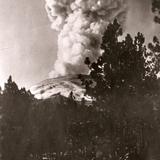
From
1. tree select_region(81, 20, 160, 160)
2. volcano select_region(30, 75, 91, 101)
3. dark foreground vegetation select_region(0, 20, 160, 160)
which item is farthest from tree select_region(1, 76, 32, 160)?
volcano select_region(30, 75, 91, 101)

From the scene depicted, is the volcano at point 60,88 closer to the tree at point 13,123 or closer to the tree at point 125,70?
the tree at point 13,123

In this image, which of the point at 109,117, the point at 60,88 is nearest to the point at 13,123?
the point at 109,117

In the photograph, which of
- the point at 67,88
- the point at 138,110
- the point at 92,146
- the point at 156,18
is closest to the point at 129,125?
the point at 138,110

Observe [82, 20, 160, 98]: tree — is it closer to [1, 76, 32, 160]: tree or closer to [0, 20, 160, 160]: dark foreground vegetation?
[0, 20, 160, 160]: dark foreground vegetation

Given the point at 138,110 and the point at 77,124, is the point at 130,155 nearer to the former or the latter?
the point at 138,110

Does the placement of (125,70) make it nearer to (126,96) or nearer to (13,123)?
(126,96)

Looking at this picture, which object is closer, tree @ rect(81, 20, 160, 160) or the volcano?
tree @ rect(81, 20, 160, 160)

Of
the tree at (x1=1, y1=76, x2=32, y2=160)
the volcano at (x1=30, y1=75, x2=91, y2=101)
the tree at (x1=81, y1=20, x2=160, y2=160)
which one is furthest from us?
the volcano at (x1=30, y1=75, x2=91, y2=101)

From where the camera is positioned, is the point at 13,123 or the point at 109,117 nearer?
the point at 109,117

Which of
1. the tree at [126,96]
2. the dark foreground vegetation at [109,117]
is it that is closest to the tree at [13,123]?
the dark foreground vegetation at [109,117]
